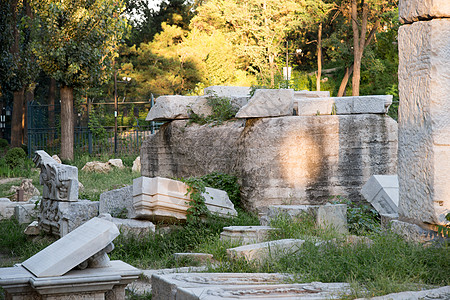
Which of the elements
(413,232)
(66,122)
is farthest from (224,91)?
(66,122)

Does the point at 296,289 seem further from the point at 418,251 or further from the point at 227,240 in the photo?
the point at 227,240

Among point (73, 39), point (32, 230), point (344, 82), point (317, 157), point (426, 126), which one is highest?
point (73, 39)

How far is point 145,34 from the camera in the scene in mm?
29094

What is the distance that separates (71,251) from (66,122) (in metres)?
14.8

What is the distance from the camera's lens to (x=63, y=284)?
334 centimetres

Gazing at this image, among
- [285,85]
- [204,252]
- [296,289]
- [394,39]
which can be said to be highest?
[394,39]

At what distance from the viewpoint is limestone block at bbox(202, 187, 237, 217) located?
289 inches

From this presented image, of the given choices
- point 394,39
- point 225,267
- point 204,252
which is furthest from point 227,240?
point 394,39

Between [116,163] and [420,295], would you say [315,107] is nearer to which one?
[420,295]

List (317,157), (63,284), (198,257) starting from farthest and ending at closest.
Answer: (317,157), (198,257), (63,284)

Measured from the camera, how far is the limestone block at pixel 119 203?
7.13 meters

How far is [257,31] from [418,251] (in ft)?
77.7

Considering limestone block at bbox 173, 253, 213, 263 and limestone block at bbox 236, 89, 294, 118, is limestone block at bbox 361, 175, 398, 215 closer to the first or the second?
limestone block at bbox 236, 89, 294, 118

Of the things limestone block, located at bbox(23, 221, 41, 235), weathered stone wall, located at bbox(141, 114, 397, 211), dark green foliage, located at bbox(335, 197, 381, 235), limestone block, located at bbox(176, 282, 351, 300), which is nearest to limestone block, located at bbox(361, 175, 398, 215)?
dark green foliage, located at bbox(335, 197, 381, 235)
